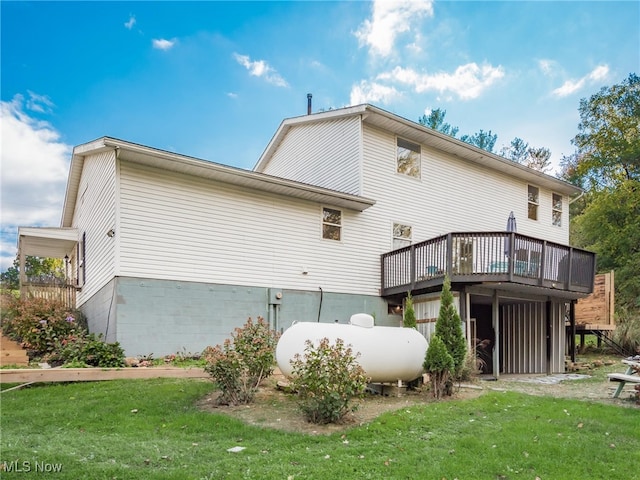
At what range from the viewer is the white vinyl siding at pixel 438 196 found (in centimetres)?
1345

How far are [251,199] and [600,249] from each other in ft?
61.6

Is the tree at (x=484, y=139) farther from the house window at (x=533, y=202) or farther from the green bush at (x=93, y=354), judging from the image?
the green bush at (x=93, y=354)

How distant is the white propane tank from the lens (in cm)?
720

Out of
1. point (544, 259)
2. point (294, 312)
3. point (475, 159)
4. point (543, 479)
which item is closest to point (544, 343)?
point (544, 259)

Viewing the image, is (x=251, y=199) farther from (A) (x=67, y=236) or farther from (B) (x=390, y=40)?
(B) (x=390, y=40)

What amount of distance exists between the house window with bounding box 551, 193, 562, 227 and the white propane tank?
13268 mm

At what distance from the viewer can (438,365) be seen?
7.20 meters

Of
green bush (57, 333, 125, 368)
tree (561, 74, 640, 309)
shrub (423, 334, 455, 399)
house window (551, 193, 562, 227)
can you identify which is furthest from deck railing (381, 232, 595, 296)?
tree (561, 74, 640, 309)

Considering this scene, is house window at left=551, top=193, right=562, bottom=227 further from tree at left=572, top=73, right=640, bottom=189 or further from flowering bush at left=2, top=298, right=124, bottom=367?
flowering bush at left=2, top=298, right=124, bottom=367

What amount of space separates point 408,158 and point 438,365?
→ 864 centimetres

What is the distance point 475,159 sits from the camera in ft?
51.2

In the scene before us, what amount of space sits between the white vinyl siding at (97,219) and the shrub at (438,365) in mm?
6795

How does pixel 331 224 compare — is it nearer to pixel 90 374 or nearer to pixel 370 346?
pixel 370 346

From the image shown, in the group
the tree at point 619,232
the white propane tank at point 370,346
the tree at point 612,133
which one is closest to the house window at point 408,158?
the white propane tank at point 370,346
